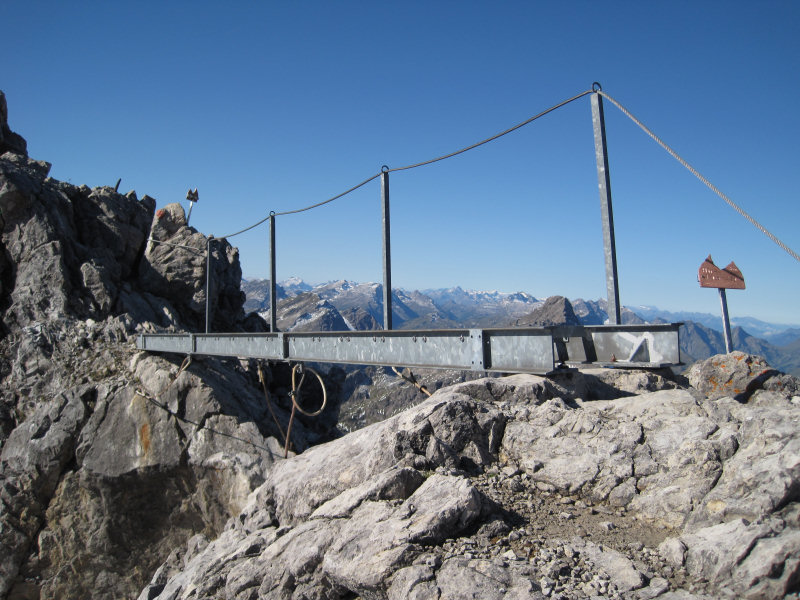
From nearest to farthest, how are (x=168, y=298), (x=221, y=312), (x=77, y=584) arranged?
(x=77, y=584)
(x=168, y=298)
(x=221, y=312)

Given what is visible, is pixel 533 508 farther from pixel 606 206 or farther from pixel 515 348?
pixel 606 206

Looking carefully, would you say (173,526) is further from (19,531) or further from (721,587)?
(721,587)

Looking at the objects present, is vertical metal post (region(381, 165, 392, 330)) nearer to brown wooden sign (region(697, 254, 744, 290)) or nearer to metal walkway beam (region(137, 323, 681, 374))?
metal walkway beam (region(137, 323, 681, 374))

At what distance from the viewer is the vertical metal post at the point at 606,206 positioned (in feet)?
22.6

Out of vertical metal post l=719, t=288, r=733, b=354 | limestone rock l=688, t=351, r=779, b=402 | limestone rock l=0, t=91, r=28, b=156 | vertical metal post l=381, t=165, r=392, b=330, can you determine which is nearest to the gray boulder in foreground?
limestone rock l=688, t=351, r=779, b=402

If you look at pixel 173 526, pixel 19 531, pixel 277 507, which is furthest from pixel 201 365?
pixel 277 507

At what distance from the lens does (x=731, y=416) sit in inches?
296

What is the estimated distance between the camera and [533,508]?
24.9 feet

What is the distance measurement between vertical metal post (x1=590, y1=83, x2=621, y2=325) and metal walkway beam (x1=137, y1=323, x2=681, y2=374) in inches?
15.7

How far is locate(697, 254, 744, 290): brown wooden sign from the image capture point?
30.9ft

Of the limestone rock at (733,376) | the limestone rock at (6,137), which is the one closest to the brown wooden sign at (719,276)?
the limestone rock at (733,376)

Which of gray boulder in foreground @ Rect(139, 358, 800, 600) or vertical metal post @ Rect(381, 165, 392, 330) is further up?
vertical metal post @ Rect(381, 165, 392, 330)

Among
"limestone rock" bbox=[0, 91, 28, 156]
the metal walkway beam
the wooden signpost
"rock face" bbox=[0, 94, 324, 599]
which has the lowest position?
"rock face" bbox=[0, 94, 324, 599]

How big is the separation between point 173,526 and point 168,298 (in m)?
19.7
